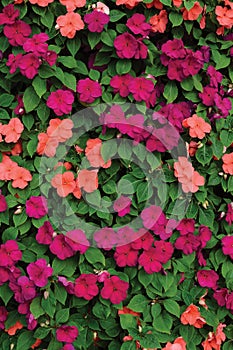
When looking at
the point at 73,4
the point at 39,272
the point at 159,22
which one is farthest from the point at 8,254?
the point at 159,22

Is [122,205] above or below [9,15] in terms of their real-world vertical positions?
A: below

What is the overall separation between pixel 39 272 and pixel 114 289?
0.32 m

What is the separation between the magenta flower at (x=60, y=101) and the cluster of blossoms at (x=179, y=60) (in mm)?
437

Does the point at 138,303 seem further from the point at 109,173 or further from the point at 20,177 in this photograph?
the point at 20,177

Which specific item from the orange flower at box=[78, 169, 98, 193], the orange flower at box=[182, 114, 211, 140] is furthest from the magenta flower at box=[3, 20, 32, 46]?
the orange flower at box=[182, 114, 211, 140]

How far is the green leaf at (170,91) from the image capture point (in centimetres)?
288

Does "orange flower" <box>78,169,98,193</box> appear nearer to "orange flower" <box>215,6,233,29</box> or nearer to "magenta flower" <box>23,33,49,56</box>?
"magenta flower" <box>23,33,49,56</box>

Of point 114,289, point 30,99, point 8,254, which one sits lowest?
point 114,289

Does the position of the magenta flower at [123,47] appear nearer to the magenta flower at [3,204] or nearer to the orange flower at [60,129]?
the orange flower at [60,129]

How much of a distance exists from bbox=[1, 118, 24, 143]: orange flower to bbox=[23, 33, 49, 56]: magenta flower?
1.00ft

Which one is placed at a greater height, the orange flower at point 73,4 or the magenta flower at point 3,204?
the orange flower at point 73,4

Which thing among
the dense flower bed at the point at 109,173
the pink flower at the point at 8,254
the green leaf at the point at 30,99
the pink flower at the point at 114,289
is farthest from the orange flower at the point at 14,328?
the green leaf at the point at 30,99

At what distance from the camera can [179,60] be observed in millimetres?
2842

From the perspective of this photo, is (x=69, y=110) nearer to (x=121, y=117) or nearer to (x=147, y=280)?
(x=121, y=117)
